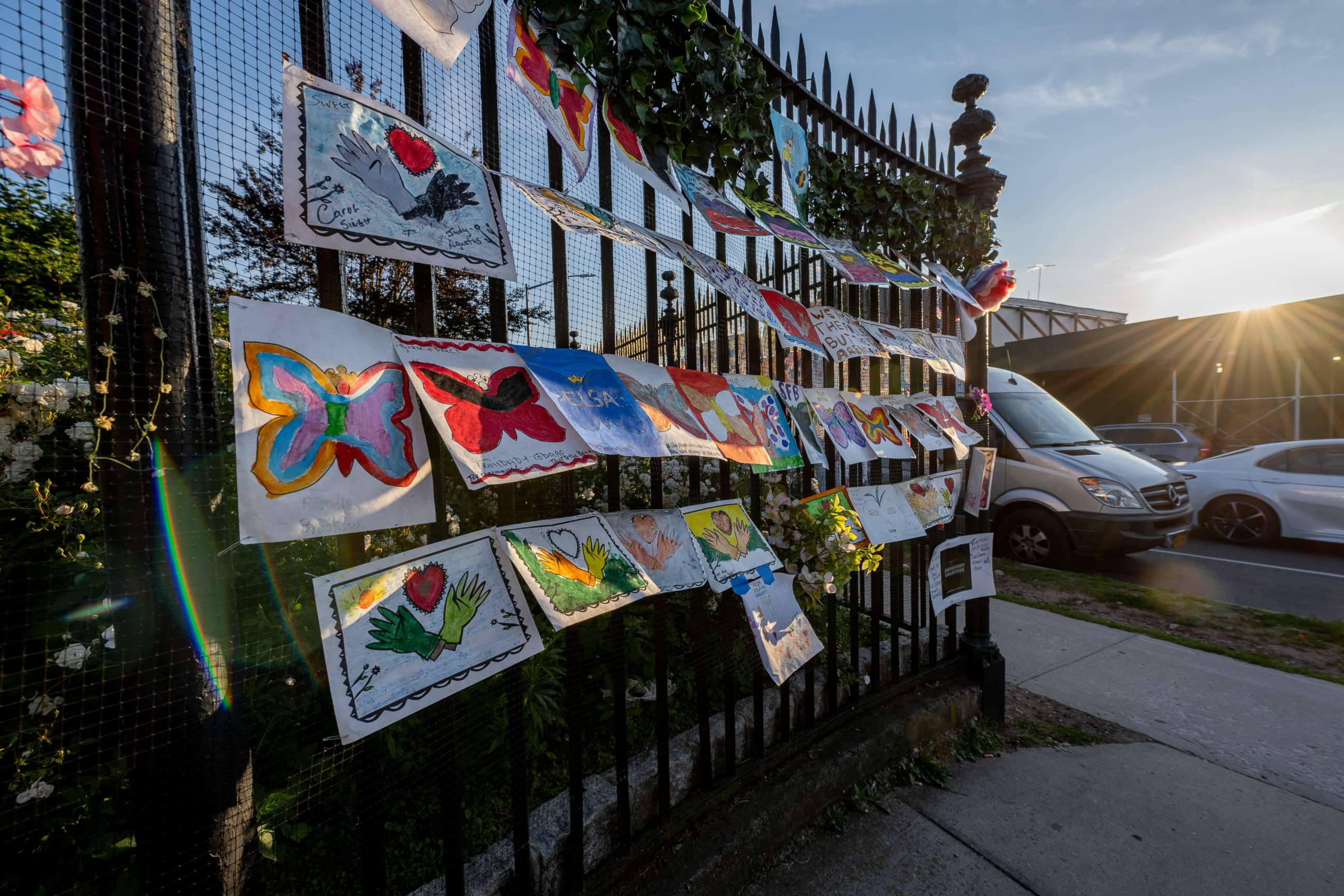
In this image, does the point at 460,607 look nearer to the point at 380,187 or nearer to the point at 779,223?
the point at 380,187

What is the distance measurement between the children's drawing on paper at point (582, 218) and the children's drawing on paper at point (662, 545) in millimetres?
749

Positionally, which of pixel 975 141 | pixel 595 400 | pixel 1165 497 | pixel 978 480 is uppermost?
pixel 975 141

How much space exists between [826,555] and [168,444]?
72.0 inches

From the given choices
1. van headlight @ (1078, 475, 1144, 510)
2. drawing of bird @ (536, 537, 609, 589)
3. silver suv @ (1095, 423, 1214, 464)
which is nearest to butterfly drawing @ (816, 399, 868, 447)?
drawing of bird @ (536, 537, 609, 589)

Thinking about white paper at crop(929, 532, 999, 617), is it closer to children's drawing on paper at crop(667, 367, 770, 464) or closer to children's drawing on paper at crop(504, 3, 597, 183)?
children's drawing on paper at crop(667, 367, 770, 464)

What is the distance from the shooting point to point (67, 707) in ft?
4.93

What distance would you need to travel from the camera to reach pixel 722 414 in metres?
1.76

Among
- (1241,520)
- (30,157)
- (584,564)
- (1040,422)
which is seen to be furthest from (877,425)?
(1241,520)

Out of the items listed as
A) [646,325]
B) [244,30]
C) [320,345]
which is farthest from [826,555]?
[244,30]

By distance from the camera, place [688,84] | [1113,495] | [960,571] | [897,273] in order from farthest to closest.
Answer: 1. [1113,495]
2. [960,571]
3. [897,273]
4. [688,84]

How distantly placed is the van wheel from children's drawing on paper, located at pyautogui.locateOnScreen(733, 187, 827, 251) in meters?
5.67

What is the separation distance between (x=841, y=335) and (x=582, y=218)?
123 centimetres

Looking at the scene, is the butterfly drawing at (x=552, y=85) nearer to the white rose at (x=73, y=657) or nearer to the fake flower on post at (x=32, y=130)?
the fake flower on post at (x=32, y=130)

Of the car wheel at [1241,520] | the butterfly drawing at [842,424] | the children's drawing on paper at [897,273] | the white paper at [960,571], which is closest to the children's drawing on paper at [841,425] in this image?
the butterfly drawing at [842,424]
